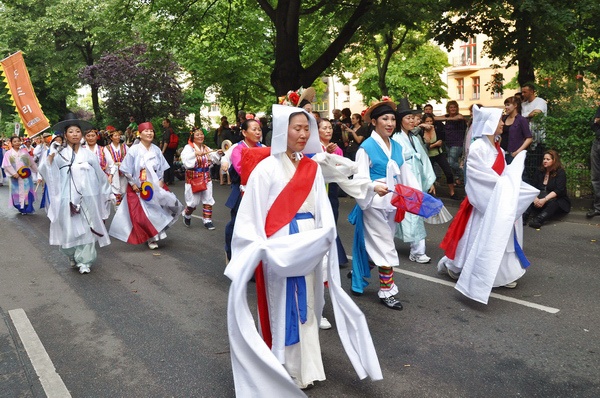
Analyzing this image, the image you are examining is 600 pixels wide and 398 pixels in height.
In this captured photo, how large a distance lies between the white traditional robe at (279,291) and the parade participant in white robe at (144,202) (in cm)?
522

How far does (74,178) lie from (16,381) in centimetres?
366

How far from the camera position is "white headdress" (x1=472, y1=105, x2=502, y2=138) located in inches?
232

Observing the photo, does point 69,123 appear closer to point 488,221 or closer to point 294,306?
point 294,306

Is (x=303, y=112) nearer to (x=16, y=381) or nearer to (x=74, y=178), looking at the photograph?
(x=16, y=381)

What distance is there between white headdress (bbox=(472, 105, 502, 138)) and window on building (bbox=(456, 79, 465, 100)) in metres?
42.2

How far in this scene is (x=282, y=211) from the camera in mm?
3684

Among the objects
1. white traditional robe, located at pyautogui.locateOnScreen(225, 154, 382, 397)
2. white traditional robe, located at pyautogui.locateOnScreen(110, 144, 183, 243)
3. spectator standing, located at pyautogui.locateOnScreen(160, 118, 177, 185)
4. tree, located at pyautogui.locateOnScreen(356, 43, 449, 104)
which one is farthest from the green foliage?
tree, located at pyautogui.locateOnScreen(356, 43, 449, 104)

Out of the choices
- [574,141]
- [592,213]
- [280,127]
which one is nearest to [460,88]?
[574,141]

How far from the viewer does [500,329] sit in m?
4.82

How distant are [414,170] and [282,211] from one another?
402 cm

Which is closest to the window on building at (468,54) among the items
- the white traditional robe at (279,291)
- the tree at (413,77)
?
the tree at (413,77)

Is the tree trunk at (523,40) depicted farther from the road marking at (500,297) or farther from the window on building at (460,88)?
the window on building at (460,88)

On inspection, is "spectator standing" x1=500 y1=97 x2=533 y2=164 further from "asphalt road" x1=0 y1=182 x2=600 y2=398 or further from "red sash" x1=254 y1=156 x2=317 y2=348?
"red sash" x1=254 y1=156 x2=317 y2=348

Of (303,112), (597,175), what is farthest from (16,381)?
(597,175)
